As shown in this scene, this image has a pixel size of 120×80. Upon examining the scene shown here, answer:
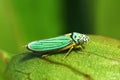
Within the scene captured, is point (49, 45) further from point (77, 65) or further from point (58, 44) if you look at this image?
point (77, 65)

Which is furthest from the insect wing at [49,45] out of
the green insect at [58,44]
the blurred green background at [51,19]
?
the blurred green background at [51,19]

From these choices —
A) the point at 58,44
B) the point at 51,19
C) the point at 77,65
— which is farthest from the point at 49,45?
the point at 51,19

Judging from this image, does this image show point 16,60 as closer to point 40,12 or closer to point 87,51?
point 87,51

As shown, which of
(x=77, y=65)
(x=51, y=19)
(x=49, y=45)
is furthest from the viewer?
(x=51, y=19)

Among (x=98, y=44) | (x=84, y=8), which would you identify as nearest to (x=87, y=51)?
(x=98, y=44)

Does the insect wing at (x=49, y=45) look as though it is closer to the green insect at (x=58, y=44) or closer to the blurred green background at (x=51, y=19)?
the green insect at (x=58, y=44)
